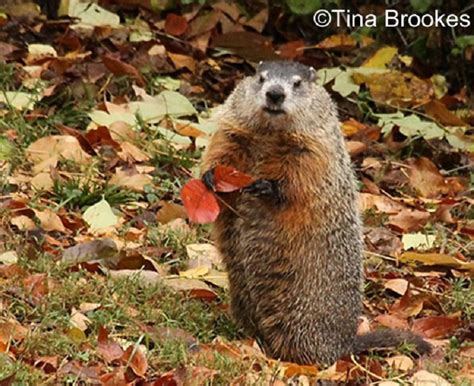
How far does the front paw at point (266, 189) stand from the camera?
5074 mm

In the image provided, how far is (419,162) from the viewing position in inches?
287

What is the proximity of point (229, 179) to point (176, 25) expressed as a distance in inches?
136

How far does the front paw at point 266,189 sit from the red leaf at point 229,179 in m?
0.03

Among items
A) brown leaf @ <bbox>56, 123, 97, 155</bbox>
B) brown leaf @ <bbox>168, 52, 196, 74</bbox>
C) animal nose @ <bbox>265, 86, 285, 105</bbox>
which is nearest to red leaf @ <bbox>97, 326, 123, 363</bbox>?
animal nose @ <bbox>265, 86, 285, 105</bbox>

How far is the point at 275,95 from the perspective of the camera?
511cm

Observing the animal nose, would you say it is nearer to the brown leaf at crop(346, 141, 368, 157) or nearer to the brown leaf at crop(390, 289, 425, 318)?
the brown leaf at crop(390, 289, 425, 318)

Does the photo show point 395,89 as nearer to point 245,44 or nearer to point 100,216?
point 245,44

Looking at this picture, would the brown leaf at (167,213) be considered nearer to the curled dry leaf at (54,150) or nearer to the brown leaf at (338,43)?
the curled dry leaf at (54,150)

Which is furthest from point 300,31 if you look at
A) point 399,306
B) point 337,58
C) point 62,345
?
point 62,345

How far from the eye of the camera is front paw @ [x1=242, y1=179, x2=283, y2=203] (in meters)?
5.07

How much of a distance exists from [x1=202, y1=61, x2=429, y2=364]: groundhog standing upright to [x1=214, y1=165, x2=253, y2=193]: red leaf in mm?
37

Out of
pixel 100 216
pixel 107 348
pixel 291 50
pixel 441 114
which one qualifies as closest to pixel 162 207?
pixel 100 216

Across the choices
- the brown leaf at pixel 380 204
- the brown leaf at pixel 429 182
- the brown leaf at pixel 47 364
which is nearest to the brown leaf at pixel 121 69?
the brown leaf at pixel 380 204

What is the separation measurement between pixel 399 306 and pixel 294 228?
35.9 inches
